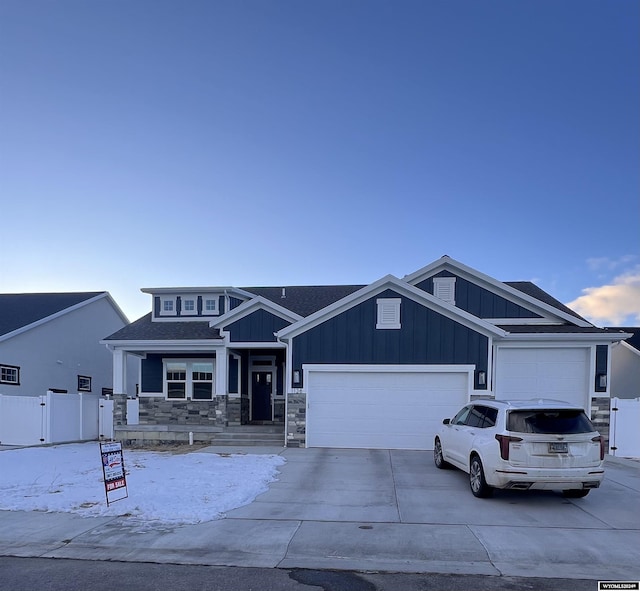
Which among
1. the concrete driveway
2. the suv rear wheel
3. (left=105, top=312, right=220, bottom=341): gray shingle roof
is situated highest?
(left=105, top=312, right=220, bottom=341): gray shingle roof

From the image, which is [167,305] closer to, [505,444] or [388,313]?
[388,313]

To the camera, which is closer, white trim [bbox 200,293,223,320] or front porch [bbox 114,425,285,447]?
front porch [bbox 114,425,285,447]

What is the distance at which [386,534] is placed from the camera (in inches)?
261

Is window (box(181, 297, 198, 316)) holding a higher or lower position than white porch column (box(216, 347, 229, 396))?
higher

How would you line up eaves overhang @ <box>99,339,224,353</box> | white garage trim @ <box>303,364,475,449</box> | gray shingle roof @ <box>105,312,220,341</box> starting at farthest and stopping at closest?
1. gray shingle roof @ <box>105,312,220,341</box>
2. eaves overhang @ <box>99,339,224,353</box>
3. white garage trim @ <box>303,364,475,449</box>

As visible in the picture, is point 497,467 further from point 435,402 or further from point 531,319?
point 531,319

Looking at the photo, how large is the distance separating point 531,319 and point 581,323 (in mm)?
1446

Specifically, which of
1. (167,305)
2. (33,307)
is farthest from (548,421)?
(33,307)

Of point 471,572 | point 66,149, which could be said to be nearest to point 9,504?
point 471,572

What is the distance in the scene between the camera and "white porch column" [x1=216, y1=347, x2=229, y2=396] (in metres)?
17.1

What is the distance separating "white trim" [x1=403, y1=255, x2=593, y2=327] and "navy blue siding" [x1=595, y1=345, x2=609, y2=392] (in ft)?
4.19

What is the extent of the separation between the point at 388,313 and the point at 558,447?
23.6 ft

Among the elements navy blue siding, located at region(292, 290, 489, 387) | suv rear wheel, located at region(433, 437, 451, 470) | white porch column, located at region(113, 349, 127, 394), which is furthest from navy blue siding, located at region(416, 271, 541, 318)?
white porch column, located at region(113, 349, 127, 394)

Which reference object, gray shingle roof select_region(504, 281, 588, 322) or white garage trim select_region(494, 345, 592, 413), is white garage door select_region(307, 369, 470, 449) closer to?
white garage trim select_region(494, 345, 592, 413)
